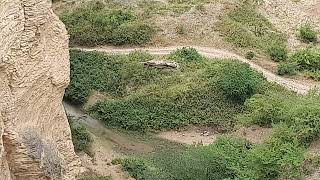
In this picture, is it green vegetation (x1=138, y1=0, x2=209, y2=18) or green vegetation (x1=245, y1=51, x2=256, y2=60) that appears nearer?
green vegetation (x1=245, y1=51, x2=256, y2=60)

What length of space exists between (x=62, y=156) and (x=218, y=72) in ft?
68.6

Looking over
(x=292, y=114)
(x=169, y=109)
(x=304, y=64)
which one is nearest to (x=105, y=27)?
(x=169, y=109)

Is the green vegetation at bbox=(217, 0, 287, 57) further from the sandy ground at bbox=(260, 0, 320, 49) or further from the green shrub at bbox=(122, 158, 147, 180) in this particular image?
the green shrub at bbox=(122, 158, 147, 180)

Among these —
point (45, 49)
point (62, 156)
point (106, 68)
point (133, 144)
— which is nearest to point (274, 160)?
point (62, 156)

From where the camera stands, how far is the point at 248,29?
49.2 meters

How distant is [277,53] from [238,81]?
589cm

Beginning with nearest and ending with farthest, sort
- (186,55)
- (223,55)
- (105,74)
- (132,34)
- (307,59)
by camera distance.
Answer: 1. (105,74)
2. (307,59)
3. (186,55)
4. (223,55)
5. (132,34)

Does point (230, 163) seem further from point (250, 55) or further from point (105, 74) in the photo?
point (250, 55)

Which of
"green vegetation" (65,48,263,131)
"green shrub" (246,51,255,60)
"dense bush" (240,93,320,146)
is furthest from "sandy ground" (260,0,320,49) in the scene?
"dense bush" (240,93,320,146)

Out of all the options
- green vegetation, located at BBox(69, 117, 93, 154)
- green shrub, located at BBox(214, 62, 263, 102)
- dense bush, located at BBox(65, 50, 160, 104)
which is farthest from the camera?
dense bush, located at BBox(65, 50, 160, 104)

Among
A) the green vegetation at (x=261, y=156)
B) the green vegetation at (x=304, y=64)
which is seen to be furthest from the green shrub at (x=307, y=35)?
the green vegetation at (x=261, y=156)

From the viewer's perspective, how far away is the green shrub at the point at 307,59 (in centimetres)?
4509

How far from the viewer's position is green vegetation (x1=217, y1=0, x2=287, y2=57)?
47688mm

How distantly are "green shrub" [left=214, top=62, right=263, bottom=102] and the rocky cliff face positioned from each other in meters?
19.1
